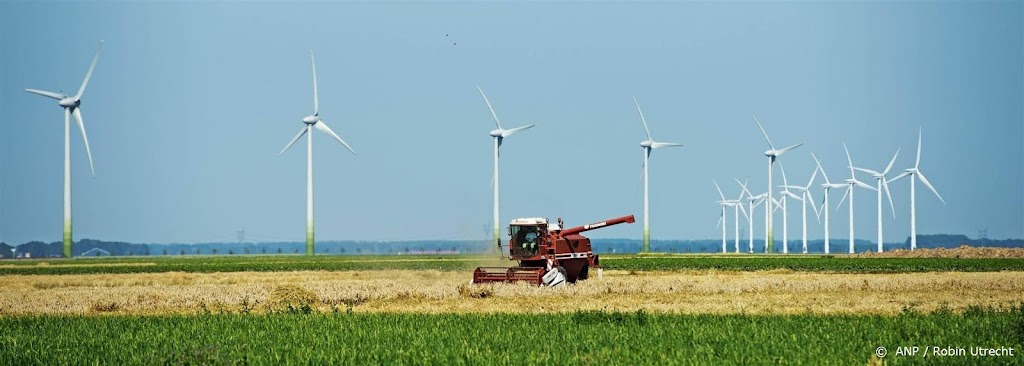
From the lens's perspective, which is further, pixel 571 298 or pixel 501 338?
pixel 571 298

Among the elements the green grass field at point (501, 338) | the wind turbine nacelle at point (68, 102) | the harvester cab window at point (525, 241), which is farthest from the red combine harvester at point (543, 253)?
the wind turbine nacelle at point (68, 102)

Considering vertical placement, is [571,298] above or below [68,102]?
below

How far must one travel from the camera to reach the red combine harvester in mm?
50500

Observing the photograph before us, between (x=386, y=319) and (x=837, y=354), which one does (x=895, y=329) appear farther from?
(x=386, y=319)

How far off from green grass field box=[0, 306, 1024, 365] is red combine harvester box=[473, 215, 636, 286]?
16759 millimetres

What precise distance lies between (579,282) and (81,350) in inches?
1130

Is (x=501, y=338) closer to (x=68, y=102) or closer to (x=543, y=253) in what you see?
(x=543, y=253)

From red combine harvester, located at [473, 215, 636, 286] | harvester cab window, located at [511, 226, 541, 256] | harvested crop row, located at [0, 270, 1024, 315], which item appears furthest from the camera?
harvester cab window, located at [511, 226, 541, 256]

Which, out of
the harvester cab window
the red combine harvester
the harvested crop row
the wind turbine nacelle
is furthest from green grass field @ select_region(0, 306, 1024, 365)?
the wind turbine nacelle

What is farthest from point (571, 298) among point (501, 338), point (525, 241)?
point (501, 338)

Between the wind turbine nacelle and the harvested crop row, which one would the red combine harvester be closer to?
the harvested crop row

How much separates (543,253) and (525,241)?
68.3 inches

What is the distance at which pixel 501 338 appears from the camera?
88.6 feet

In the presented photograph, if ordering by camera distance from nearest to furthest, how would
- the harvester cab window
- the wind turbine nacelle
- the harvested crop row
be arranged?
the harvested crop row < the harvester cab window < the wind turbine nacelle
